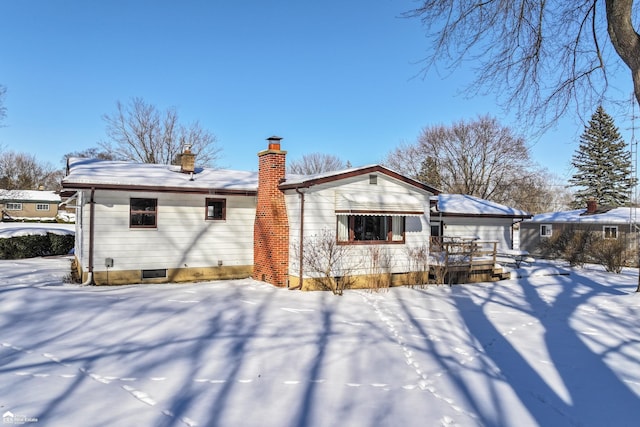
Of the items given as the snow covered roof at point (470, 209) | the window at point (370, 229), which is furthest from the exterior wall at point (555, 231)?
the window at point (370, 229)

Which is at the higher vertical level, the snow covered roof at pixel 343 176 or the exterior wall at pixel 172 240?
the snow covered roof at pixel 343 176

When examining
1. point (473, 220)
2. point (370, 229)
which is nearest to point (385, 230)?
point (370, 229)

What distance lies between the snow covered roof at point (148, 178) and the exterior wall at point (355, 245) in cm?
262

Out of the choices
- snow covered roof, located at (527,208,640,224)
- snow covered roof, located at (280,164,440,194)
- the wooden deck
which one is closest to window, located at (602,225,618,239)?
snow covered roof, located at (527,208,640,224)

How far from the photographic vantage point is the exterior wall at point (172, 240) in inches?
475

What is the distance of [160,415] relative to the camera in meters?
4.38

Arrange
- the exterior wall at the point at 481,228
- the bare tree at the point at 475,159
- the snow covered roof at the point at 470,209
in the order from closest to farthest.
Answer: the snow covered roof at the point at 470,209 → the exterior wall at the point at 481,228 → the bare tree at the point at 475,159

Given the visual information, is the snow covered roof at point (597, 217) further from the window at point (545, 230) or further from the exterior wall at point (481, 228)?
the exterior wall at point (481, 228)

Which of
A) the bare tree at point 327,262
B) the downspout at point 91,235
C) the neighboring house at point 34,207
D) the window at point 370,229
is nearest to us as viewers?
the downspout at point 91,235

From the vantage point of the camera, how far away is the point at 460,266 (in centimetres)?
1467

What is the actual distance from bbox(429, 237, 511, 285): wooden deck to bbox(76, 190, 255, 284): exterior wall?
6418mm

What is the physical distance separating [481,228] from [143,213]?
640 inches

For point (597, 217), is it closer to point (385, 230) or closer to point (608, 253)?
point (608, 253)

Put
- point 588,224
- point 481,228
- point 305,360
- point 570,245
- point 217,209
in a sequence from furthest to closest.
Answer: point 588,224
point 570,245
point 481,228
point 217,209
point 305,360
